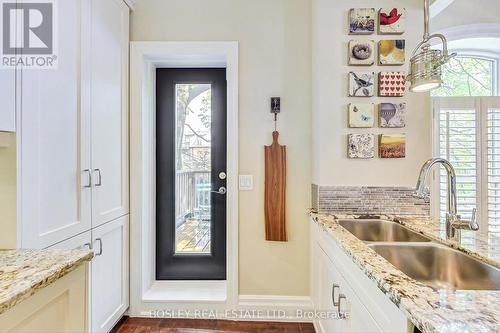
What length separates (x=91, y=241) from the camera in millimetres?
1678

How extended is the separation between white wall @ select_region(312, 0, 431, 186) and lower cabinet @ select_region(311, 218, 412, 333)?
51 centimetres

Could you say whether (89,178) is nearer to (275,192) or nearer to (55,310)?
(55,310)

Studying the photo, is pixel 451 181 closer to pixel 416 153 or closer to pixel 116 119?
pixel 416 153

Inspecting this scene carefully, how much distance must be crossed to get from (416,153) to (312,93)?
877 millimetres

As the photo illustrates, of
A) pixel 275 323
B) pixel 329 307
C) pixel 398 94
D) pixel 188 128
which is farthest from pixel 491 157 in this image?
pixel 188 128

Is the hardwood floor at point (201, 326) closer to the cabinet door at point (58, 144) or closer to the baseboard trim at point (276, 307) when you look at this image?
the baseboard trim at point (276, 307)

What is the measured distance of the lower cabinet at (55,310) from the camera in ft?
2.58

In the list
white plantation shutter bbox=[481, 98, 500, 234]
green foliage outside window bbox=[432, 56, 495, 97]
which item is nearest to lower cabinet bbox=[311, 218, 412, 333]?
white plantation shutter bbox=[481, 98, 500, 234]

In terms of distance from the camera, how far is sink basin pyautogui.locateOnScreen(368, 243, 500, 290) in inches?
44.6

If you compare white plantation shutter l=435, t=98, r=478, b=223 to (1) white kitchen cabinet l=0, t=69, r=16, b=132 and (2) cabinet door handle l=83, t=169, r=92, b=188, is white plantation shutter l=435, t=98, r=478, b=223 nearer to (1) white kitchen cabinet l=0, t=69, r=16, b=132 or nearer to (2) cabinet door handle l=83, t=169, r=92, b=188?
(2) cabinet door handle l=83, t=169, r=92, b=188

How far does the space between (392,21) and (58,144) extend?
2.27m

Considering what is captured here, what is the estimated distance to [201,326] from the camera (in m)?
2.07

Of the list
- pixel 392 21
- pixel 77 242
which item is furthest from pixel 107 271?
pixel 392 21

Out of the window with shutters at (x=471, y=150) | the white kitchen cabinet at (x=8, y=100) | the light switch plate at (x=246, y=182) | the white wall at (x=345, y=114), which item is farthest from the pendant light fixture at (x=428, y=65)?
the white kitchen cabinet at (x=8, y=100)
